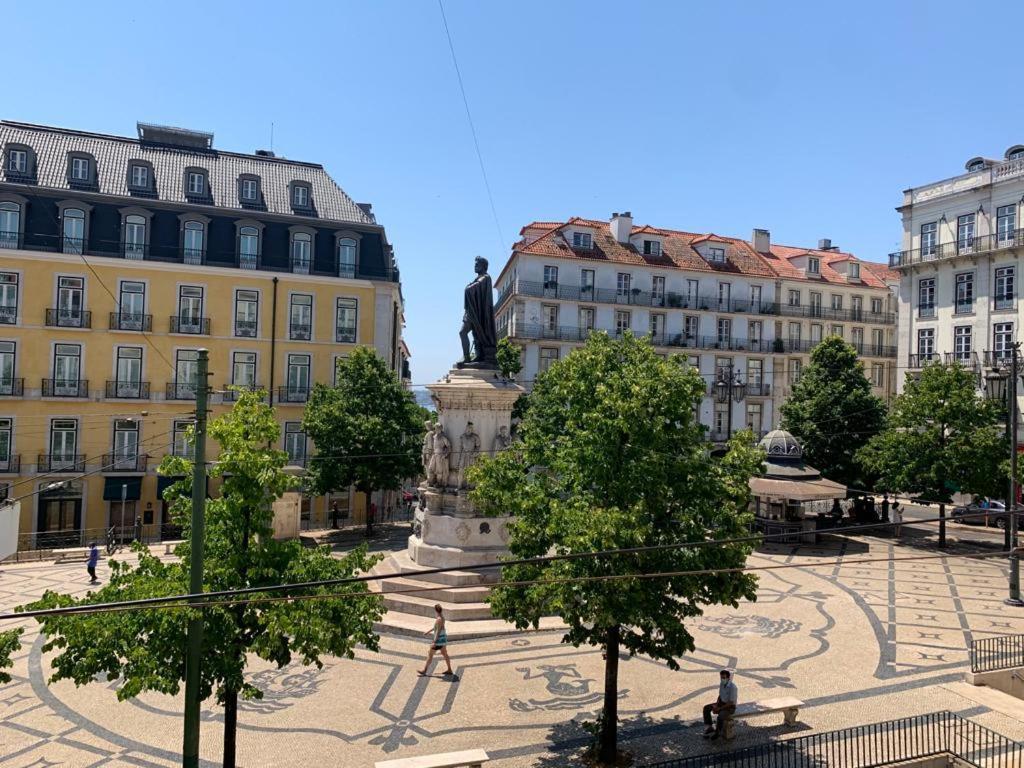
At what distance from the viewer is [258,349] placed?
3334cm

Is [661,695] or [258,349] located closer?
[661,695]

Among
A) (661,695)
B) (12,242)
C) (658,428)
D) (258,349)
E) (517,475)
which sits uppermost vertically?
(12,242)

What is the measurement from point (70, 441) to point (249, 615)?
1053 inches

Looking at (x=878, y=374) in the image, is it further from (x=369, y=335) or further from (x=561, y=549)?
(x=561, y=549)

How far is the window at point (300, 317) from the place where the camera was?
111 ft

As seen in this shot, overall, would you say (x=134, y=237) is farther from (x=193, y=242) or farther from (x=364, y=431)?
(x=364, y=431)

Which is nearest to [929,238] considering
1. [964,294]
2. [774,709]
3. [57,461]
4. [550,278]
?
[964,294]

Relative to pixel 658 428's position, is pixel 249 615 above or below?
below

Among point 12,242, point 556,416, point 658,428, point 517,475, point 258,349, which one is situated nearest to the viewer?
point 658,428

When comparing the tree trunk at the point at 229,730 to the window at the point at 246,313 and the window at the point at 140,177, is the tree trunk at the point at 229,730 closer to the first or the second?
the window at the point at 246,313

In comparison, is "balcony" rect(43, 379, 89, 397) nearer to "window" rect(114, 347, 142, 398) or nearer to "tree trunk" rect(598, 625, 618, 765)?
"window" rect(114, 347, 142, 398)

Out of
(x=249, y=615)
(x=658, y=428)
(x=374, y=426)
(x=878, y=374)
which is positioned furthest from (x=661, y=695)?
(x=878, y=374)

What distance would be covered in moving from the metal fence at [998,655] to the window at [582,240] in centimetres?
3306

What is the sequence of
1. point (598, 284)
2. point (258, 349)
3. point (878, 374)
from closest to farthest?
point (258, 349), point (598, 284), point (878, 374)
